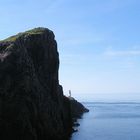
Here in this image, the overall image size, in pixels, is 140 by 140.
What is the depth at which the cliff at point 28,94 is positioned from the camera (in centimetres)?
7519

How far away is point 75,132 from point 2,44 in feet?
130

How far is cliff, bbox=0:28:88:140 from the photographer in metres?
75.2

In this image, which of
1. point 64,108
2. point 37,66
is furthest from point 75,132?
point 37,66

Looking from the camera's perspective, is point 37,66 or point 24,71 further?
point 37,66

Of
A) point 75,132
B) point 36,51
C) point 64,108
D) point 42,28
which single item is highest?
point 42,28

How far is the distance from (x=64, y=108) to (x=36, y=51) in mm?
18838

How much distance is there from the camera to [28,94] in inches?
3110

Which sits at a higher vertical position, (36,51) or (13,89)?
(36,51)

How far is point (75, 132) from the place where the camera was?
11400 cm

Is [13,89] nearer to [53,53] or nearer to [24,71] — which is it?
[24,71]

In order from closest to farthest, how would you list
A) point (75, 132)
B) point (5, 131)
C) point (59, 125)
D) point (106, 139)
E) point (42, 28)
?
point (5, 131) < point (59, 125) < point (106, 139) < point (42, 28) < point (75, 132)

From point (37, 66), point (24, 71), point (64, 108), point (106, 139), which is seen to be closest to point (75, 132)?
point (64, 108)

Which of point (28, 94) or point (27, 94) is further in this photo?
point (28, 94)

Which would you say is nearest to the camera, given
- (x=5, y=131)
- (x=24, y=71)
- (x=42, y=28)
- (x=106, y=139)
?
(x=5, y=131)
